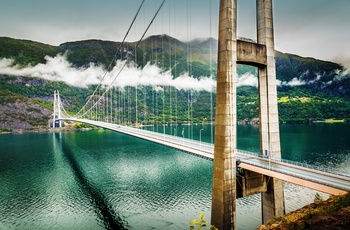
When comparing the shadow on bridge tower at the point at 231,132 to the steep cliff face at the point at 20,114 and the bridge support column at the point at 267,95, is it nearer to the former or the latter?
the bridge support column at the point at 267,95

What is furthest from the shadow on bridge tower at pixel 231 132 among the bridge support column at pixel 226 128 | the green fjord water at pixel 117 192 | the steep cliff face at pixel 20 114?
the steep cliff face at pixel 20 114

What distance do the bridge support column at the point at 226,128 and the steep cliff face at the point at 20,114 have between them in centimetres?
12511

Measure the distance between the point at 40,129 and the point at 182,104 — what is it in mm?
88882

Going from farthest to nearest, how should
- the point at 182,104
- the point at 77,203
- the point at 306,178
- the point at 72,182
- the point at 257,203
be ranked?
the point at 182,104 → the point at 72,182 → the point at 77,203 → the point at 257,203 → the point at 306,178

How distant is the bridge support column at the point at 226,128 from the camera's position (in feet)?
57.7

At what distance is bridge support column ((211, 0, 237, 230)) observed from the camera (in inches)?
692

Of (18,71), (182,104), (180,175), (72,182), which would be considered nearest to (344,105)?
(182,104)

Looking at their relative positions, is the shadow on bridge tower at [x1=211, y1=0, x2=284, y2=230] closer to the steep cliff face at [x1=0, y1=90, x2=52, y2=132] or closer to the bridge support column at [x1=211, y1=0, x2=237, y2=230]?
the bridge support column at [x1=211, y1=0, x2=237, y2=230]

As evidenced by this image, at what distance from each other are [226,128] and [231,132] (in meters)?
0.46

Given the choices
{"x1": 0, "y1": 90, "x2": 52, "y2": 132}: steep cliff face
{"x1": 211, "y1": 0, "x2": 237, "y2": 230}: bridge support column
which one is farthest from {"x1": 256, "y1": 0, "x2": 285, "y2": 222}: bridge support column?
{"x1": 0, "y1": 90, "x2": 52, "y2": 132}: steep cliff face

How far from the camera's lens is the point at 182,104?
173875 millimetres

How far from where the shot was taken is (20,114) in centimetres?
13212

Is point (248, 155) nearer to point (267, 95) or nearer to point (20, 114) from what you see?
point (267, 95)

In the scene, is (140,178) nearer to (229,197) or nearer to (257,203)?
(257,203)
